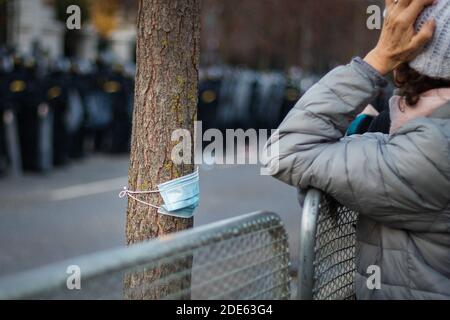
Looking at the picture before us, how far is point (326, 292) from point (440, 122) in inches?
24.3

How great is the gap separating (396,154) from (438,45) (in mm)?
345

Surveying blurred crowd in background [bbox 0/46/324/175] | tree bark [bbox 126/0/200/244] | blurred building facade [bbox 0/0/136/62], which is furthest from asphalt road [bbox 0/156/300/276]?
blurred building facade [bbox 0/0/136/62]

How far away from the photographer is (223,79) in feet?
63.1

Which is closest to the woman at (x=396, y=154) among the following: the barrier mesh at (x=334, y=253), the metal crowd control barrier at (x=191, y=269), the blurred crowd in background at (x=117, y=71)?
the barrier mesh at (x=334, y=253)

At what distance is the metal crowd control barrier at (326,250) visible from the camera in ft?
7.19

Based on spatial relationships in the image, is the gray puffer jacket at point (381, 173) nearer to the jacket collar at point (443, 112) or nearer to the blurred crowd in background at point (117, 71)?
the jacket collar at point (443, 112)

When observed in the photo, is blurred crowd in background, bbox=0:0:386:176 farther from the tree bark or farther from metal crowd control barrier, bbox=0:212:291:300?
metal crowd control barrier, bbox=0:212:291:300

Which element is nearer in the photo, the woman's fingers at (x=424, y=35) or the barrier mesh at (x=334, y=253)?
the woman's fingers at (x=424, y=35)

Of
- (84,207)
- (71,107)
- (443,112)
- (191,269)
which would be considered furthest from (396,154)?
(71,107)

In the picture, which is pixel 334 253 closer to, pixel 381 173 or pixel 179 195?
pixel 381 173

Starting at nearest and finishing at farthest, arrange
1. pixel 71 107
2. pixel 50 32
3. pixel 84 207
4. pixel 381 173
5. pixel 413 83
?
pixel 381 173, pixel 413 83, pixel 84 207, pixel 71 107, pixel 50 32

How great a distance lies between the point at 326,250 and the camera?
2.38 meters

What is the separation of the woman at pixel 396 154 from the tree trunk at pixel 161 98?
610 mm

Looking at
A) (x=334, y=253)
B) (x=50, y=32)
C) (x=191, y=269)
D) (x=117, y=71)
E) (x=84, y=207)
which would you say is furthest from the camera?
(x=50, y=32)
